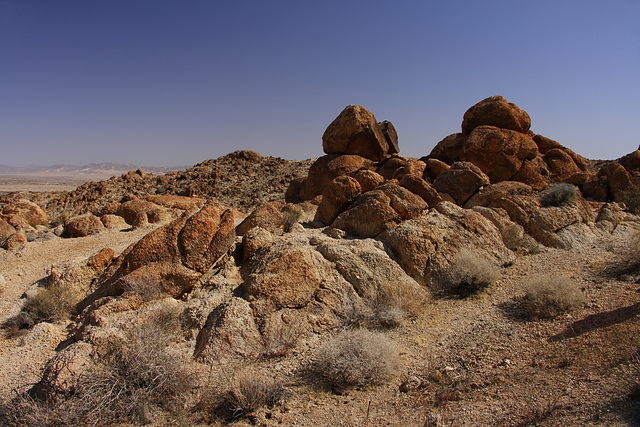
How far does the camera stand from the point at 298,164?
32562 mm

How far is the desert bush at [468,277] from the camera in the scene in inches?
292

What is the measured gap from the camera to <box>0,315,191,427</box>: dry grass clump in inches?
163

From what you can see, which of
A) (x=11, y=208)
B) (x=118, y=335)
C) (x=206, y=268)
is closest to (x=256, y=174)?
(x=11, y=208)

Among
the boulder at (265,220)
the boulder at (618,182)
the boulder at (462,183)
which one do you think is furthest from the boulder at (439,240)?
the boulder at (618,182)

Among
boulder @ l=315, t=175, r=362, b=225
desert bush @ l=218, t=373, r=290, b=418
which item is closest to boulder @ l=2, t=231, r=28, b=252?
boulder @ l=315, t=175, r=362, b=225

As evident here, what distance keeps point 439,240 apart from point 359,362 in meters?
4.05

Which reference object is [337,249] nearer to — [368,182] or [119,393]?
[368,182]

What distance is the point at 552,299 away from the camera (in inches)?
240

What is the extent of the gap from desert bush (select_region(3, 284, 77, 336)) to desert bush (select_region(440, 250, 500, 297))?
6902mm

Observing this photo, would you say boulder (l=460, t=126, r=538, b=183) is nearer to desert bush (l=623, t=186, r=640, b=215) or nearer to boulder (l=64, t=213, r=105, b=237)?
desert bush (l=623, t=186, r=640, b=215)

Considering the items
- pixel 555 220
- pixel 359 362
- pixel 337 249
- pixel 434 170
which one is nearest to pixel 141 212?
pixel 337 249

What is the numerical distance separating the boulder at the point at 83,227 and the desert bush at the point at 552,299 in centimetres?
1153

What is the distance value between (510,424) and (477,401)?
1.81ft

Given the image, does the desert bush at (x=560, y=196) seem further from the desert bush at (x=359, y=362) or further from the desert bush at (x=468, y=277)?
the desert bush at (x=359, y=362)
